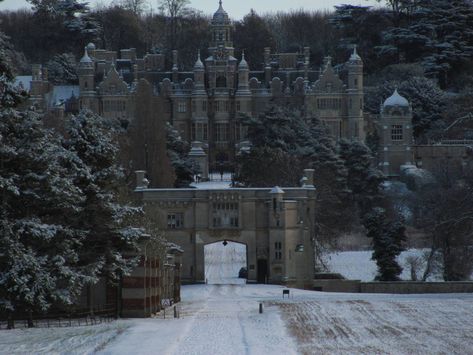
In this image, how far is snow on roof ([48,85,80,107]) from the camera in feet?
441

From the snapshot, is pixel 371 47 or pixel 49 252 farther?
pixel 371 47

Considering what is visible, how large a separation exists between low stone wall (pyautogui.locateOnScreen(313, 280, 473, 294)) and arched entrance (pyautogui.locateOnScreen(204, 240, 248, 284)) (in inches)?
164

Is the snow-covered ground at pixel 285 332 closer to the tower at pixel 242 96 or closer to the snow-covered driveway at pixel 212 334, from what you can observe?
the snow-covered driveway at pixel 212 334

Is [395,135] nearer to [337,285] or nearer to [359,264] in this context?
[359,264]

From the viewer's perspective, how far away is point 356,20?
156750 mm

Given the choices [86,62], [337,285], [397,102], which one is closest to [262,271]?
[337,285]

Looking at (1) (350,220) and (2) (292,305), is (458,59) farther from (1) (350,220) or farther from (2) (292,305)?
(2) (292,305)

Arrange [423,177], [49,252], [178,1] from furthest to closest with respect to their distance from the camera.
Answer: [178,1] → [423,177] → [49,252]

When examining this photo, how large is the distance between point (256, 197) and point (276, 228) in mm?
1881

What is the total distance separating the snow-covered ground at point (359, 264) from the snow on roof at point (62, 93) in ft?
145

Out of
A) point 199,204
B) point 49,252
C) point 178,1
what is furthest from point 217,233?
point 178,1

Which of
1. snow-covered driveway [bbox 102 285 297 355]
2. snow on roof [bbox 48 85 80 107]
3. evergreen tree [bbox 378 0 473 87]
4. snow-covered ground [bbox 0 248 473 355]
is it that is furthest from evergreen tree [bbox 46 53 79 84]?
snow-covered ground [bbox 0 248 473 355]

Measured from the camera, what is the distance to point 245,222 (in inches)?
3145

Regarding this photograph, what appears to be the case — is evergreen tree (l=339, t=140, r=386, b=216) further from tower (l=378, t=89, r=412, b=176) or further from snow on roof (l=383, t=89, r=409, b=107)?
snow on roof (l=383, t=89, r=409, b=107)
